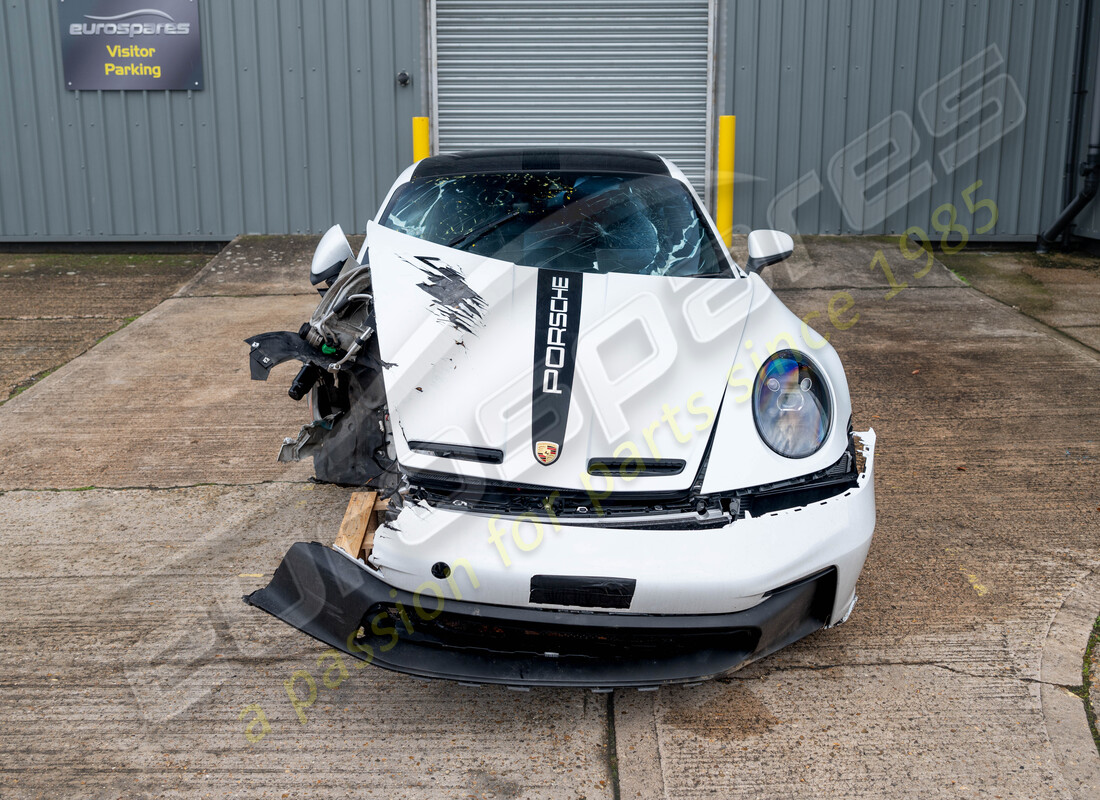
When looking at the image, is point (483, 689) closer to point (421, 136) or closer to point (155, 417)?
point (155, 417)

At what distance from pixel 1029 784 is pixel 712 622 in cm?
87

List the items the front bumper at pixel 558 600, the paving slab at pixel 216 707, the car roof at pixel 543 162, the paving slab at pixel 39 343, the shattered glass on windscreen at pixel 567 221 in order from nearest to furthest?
the front bumper at pixel 558 600, the paving slab at pixel 216 707, the shattered glass on windscreen at pixel 567 221, the car roof at pixel 543 162, the paving slab at pixel 39 343

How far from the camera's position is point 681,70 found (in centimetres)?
889

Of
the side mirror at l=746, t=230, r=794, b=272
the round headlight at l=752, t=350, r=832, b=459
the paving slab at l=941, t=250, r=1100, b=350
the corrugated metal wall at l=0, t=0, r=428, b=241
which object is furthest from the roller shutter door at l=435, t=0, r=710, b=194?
the round headlight at l=752, t=350, r=832, b=459

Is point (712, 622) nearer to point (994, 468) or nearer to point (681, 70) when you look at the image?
point (994, 468)

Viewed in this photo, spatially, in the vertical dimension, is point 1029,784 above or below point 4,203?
below

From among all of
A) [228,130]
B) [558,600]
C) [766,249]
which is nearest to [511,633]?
[558,600]

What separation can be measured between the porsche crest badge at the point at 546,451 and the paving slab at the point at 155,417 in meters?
2.03

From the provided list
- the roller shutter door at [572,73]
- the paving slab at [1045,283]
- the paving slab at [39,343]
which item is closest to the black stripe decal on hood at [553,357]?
the paving slab at [39,343]

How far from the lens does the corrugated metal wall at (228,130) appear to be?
28.5 ft

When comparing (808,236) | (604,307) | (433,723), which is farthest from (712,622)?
(808,236)

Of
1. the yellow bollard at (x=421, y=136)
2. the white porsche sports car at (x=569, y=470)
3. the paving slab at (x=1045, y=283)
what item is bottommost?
the paving slab at (x=1045, y=283)

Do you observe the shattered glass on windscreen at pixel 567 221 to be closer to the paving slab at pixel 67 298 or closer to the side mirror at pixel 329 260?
the side mirror at pixel 329 260

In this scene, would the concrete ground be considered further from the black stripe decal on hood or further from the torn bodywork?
the black stripe decal on hood
